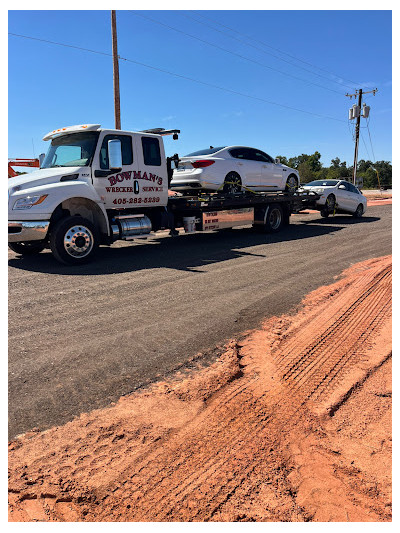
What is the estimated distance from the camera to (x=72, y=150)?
852cm

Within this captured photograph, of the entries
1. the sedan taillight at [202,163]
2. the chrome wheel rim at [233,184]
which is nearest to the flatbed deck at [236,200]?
the chrome wheel rim at [233,184]

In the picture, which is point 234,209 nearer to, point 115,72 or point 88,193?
point 88,193

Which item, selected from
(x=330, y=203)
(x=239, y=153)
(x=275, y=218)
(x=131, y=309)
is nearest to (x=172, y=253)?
(x=131, y=309)

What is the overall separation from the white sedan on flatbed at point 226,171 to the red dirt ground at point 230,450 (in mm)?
7499

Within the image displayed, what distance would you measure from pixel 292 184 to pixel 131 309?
10463mm

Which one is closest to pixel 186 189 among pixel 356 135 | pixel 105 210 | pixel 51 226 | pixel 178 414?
pixel 105 210

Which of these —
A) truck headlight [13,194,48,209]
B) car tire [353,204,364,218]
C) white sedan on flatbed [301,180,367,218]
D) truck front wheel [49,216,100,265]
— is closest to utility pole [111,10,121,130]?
white sedan on flatbed [301,180,367,218]

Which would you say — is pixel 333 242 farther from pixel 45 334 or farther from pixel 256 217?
pixel 45 334

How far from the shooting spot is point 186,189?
11.1 metres

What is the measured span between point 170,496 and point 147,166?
793 cm

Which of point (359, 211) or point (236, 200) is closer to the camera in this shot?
→ point (236, 200)

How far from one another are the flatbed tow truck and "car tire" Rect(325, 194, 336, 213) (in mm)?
7658

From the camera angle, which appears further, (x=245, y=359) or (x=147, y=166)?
(x=147, y=166)

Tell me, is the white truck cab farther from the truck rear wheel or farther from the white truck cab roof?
the truck rear wheel
